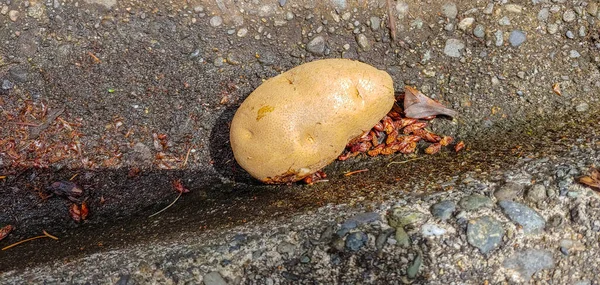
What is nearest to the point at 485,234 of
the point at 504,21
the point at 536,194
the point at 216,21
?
the point at 536,194

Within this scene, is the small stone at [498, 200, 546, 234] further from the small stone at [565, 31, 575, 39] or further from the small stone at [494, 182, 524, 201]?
the small stone at [565, 31, 575, 39]

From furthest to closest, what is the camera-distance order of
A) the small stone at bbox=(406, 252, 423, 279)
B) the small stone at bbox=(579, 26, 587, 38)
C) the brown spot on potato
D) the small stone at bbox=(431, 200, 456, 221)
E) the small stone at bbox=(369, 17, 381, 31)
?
the small stone at bbox=(369, 17, 381, 31), the small stone at bbox=(579, 26, 587, 38), the brown spot on potato, the small stone at bbox=(431, 200, 456, 221), the small stone at bbox=(406, 252, 423, 279)

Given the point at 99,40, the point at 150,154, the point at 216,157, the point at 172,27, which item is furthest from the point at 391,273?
the point at 99,40

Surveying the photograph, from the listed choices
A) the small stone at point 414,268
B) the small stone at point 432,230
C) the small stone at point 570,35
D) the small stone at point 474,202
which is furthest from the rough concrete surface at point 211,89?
the small stone at point 414,268

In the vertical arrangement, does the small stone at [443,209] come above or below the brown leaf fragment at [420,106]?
below

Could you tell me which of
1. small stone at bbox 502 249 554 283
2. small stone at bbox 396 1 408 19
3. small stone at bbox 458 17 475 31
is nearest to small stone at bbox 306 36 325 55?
small stone at bbox 396 1 408 19

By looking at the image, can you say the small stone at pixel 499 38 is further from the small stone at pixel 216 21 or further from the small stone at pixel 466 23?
the small stone at pixel 216 21
